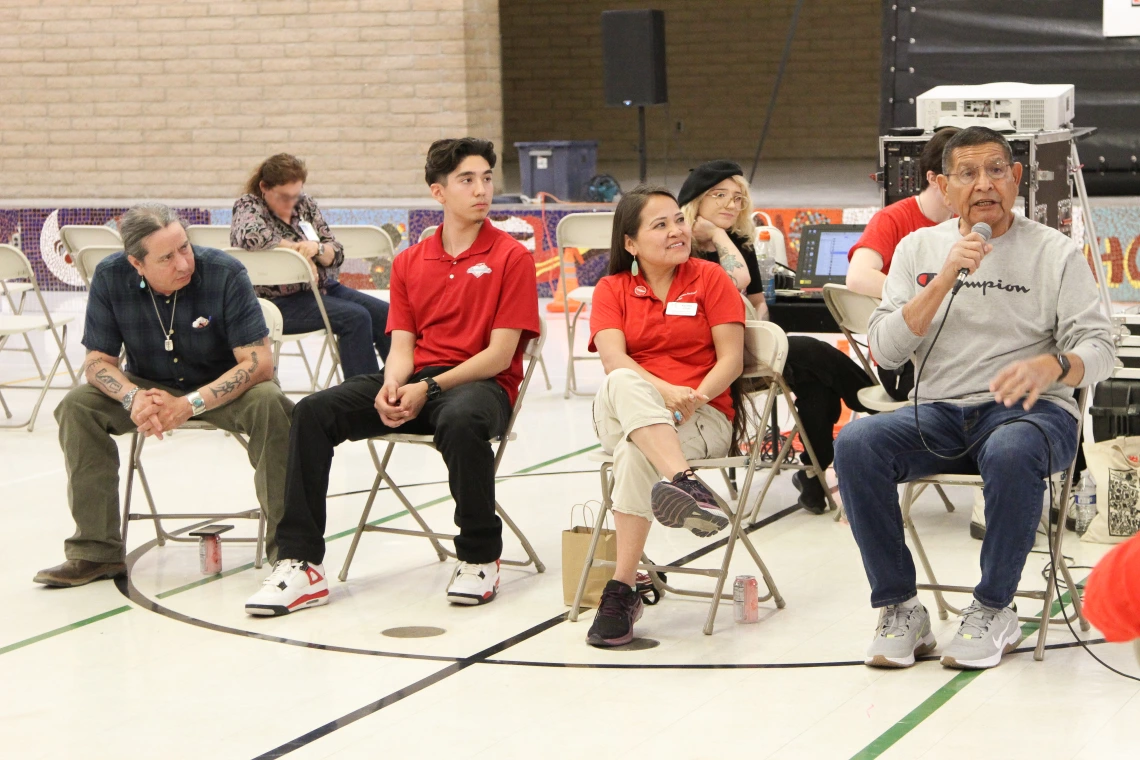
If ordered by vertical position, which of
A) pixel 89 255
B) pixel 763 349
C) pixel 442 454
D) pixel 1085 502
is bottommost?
pixel 1085 502

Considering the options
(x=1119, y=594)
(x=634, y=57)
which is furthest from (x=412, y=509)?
(x=634, y=57)

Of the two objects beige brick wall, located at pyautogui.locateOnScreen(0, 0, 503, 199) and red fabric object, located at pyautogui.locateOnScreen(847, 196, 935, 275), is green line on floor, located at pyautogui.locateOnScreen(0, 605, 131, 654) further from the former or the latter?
beige brick wall, located at pyautogui.locateOnScreen(0, 0, 503, 199)

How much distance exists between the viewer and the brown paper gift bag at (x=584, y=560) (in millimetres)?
3803

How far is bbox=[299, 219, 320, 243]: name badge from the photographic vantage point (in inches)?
249

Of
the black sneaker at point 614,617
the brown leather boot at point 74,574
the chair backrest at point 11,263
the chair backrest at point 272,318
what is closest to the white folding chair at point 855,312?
the black sneaker at point 614,617

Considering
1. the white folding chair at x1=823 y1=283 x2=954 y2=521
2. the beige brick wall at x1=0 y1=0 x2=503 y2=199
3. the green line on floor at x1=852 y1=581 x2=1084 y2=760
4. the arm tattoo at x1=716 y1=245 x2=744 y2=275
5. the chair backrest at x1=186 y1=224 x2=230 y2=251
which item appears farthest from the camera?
the beige brick wall at x1=0 y1=0 x2=503 y2=199

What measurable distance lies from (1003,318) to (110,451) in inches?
98.6

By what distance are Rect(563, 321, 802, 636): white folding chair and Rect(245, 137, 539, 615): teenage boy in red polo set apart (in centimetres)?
33

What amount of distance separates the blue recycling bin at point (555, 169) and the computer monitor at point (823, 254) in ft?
20.9

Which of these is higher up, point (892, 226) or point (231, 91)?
point (231, 91)

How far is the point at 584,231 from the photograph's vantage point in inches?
279

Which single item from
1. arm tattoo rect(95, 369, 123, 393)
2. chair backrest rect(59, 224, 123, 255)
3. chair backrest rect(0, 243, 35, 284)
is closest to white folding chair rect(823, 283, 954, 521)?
arm tattoo rect(95, 369, 123, 393)

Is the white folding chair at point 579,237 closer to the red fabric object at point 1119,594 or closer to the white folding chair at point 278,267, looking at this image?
the white folding chair at point 278,267

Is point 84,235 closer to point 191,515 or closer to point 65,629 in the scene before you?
point 191,515
